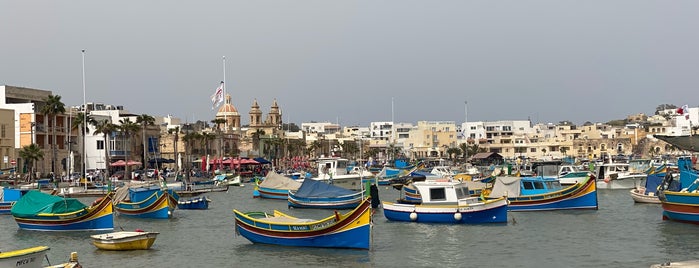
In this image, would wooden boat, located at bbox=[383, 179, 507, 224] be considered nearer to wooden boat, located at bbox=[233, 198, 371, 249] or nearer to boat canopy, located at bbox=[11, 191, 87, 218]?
wooden boat, located at bbox=[233, 198, 371, 249]

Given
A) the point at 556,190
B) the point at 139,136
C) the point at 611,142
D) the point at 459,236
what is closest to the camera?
the point at 459,236

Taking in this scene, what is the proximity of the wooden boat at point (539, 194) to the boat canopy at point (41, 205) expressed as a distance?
24.1m

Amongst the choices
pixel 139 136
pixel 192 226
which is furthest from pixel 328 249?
pixel 139 136

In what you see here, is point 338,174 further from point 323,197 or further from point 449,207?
point 449,207

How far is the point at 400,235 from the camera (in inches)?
1741

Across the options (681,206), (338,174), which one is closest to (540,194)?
(681,206)

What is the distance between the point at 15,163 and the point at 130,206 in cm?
4675

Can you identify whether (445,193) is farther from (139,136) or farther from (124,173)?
(139,136)

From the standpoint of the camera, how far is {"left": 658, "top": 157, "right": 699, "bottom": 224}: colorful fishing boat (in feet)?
143

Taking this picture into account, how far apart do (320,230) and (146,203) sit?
2029 cm

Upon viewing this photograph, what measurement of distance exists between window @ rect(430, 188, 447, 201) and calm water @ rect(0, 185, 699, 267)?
162 cm

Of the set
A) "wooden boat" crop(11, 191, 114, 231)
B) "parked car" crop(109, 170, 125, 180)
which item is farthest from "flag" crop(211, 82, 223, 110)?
"wooden boat" crop(11, 191, 114, 231)

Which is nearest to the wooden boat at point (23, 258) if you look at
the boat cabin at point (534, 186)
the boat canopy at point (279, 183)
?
the boat cabin at point (534, 186)

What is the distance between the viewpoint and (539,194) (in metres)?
55.1
